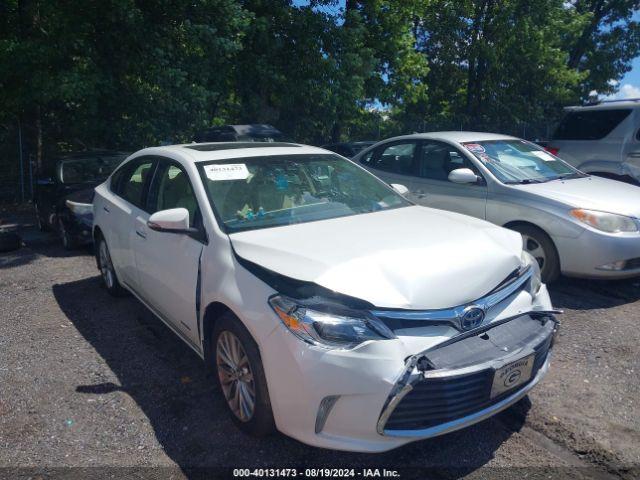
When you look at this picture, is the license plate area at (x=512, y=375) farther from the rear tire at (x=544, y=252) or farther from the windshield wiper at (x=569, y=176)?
the windshield wiper at (x=569, y=176)

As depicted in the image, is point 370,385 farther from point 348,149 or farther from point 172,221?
point 348,149

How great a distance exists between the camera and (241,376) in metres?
2.92

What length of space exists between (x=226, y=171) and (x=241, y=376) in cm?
147

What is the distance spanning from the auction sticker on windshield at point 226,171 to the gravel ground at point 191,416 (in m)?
1.40

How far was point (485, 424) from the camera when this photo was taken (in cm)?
308

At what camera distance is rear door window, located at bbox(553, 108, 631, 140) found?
8.38 m

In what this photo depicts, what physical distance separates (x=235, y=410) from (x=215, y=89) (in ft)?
33.8

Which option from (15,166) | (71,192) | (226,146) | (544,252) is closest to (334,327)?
(226,146)

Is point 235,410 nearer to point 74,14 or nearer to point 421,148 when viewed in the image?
point 421,148

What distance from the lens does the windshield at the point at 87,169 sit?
25.9 ft

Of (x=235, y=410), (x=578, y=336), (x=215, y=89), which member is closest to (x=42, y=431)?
(x=235, y=410)

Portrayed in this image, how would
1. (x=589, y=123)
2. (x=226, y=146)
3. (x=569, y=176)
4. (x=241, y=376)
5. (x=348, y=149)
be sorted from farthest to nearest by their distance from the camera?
(x=348, y=149)
(x=589, y=123)
(x=569, y=176)
(x=226, y=146)
(x=241, y=376)

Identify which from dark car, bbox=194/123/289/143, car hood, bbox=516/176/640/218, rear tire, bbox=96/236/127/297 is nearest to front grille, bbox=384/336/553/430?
car hood, bbox=516/176/640/218

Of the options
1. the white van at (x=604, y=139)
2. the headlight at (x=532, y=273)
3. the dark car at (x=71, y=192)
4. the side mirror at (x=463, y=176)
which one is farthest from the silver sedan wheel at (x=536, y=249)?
the dark car at (x=71, y=192)
